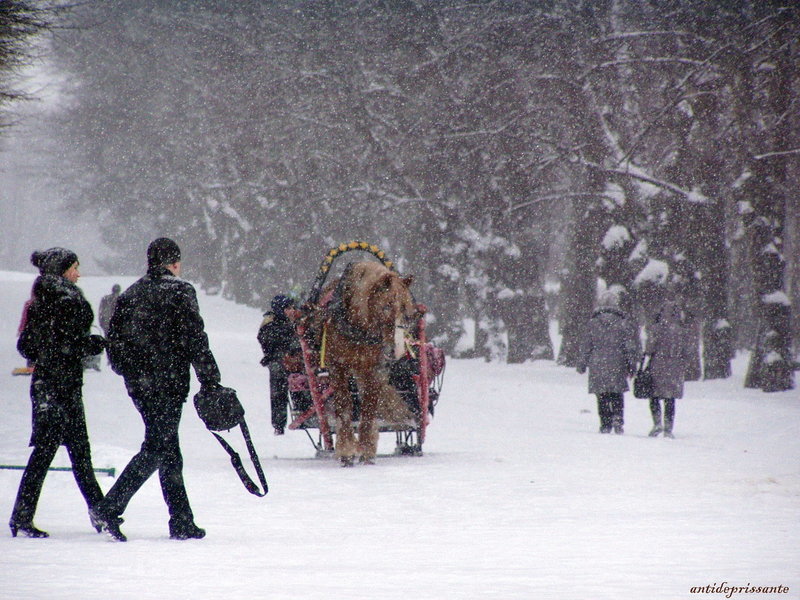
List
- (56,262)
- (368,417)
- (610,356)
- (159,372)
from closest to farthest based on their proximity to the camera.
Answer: (159,372) < (56,262) < (368,417) < (610,356)

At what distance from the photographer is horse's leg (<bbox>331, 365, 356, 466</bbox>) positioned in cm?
1109

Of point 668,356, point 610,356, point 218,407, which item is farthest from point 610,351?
point 218,407

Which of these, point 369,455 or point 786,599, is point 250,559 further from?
point 369,455

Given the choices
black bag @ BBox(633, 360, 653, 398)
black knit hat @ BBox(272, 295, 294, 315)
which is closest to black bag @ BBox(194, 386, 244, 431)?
black knit hat @ BBox(272, 295, 294, 315)

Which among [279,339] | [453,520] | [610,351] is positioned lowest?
[453,520]

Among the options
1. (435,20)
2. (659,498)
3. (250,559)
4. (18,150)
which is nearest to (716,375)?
(435,20)

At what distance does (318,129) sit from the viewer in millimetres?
33969

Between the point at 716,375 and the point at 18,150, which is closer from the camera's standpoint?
the point at 716,375

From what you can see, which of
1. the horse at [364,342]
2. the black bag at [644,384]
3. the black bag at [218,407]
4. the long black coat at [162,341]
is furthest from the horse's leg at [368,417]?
the black bag at [644,384]

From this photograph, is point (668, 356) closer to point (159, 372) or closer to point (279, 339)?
point (279, 339)

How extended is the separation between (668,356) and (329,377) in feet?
17.3

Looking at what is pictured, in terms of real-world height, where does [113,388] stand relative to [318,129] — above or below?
below

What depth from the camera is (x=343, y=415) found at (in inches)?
440

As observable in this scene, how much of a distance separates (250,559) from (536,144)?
2127 cm
